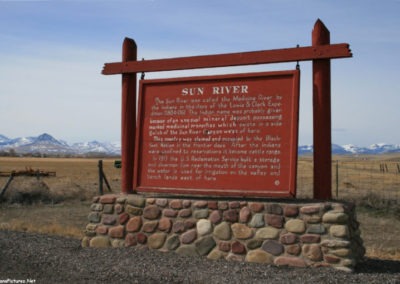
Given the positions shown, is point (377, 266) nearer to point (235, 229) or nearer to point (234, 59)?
point (235, 229)

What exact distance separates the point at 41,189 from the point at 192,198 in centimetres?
1373

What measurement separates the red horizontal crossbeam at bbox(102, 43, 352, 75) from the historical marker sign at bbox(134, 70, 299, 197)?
0.22 metres

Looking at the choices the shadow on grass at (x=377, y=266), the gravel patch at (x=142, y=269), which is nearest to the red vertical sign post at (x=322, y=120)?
the shadow on grass at (x=377, y=266)

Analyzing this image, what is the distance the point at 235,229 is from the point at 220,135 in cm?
144

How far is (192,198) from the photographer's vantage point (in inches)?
313

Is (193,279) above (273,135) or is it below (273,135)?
below

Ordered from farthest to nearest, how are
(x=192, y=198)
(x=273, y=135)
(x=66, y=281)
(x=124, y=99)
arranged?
(x=124, y=99) → (x=192, y=198) → (x=273, y=135) → (x=66, y=281)

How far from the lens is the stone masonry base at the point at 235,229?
671 cm

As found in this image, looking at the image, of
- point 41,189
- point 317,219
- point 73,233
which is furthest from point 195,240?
point 41,189

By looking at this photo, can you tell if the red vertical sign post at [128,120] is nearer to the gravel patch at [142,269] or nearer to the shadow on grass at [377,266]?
the gravel patch at [142,269]

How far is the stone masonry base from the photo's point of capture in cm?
671

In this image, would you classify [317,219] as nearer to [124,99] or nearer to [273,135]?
[273,135]

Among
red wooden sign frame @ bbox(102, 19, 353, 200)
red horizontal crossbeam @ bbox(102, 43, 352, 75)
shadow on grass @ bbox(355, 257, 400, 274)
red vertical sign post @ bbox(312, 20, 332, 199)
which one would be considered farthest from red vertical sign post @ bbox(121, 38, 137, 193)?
shadow on grass @ bbox(355, 257, 400, 274)

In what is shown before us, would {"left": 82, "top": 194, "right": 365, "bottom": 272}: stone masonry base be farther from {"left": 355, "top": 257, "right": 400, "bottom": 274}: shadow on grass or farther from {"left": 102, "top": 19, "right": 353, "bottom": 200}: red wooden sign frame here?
{"left": 102, "top": 19, "right": 353, "bottom": 200}: red wooden sign frame
